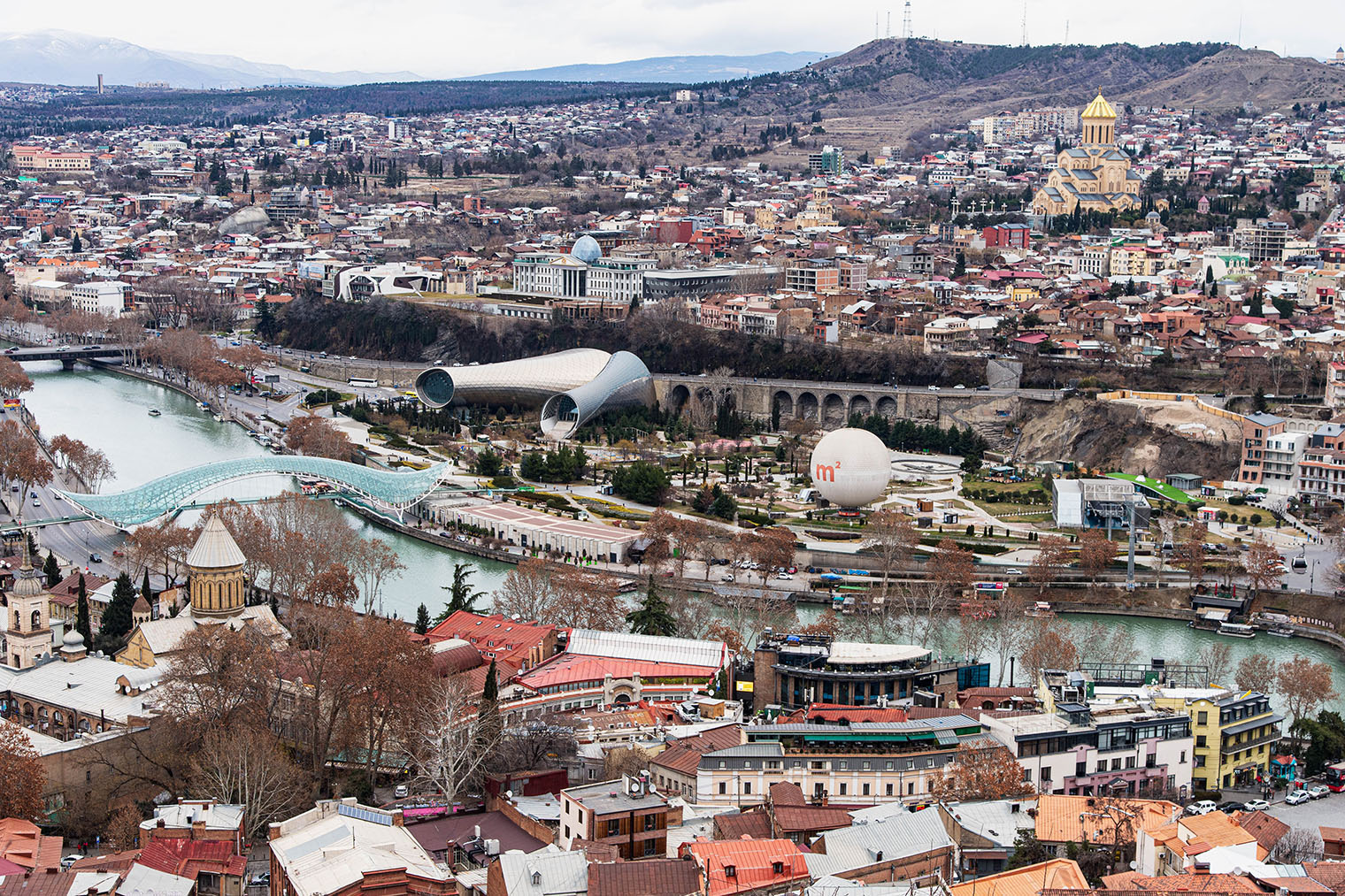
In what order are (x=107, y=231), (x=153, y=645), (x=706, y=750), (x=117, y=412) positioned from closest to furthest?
(x=706, y=750) → (x=153, y=645) → (x=117, y=412) → (x=107, y=231)

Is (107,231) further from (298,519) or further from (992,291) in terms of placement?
(298,519)

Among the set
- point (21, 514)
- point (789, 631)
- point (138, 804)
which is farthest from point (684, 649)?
point (21, 514)

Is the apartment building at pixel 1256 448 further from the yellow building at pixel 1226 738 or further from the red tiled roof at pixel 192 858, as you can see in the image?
the red tiled roof at pixel 192 858

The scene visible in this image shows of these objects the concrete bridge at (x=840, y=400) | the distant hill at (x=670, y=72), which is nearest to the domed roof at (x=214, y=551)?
the concrete bridge at (x=840, y=400)

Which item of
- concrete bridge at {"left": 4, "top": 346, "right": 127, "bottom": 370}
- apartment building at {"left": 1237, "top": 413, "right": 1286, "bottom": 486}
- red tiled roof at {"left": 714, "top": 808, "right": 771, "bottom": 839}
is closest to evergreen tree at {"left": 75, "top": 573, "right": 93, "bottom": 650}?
red tiled roof at {"left": 714, "top": 808, "right": 771, "bottom": 839}

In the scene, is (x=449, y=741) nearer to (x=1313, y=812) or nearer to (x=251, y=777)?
(x=251, y=777)

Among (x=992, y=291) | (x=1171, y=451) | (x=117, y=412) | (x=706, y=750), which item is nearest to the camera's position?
(x=706, y=750)

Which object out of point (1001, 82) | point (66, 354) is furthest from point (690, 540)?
point (1001, 82)

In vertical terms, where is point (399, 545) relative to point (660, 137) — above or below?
below
